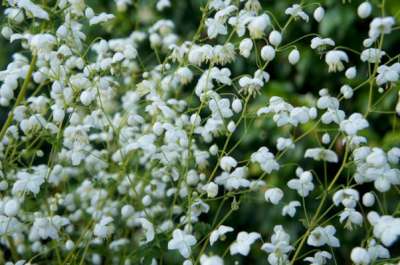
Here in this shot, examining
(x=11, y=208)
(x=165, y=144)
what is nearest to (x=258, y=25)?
(x=165, y=144)

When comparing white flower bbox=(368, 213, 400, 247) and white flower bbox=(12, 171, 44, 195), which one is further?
white flower bbox=(12, 171, 44, 195)

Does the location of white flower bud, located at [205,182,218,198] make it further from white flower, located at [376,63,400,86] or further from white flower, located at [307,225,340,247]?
white flower, located at [376,63,400,86]

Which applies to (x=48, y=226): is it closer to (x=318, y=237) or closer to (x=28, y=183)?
(x=28, y=183)

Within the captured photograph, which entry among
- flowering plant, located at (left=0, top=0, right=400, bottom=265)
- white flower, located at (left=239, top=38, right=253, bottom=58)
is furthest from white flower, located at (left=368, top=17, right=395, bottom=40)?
white flower, located at (left=239, top=38, right=253, bottom=58)

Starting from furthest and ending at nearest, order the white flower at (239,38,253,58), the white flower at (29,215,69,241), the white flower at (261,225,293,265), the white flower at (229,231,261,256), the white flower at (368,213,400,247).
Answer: the white flower at (29,215,69,241) < the white flower at (239,38,253,58) < the white flower at (261,225,293,265) < the white flower at (229,231,261,256) < the white flower at (368,213,400,247)

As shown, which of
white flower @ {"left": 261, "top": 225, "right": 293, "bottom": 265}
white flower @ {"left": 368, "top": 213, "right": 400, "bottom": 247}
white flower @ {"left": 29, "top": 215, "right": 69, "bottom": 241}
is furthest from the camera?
white flower @ {"left": 29, "top": 215, "right": 69, "bottom": 241}

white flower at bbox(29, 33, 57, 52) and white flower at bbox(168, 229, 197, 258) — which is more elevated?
white flower at bbox(29, 33, 57, 52)
